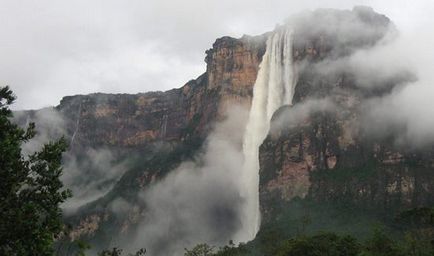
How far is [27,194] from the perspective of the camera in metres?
22.4

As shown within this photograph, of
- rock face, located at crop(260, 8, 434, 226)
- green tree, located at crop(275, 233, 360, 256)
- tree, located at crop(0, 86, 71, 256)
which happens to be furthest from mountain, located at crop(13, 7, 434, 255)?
tree, located at crop(0, 86, 71, 256)

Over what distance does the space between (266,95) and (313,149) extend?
2939 centimetres

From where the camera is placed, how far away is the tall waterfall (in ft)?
531

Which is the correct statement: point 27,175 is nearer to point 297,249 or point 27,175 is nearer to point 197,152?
point 297,249

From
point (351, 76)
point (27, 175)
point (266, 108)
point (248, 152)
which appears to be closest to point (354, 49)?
point (351, 76)

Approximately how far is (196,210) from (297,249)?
101 m

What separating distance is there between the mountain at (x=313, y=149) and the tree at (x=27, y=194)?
239 feet

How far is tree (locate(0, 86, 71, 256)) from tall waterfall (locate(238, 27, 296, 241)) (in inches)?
5229

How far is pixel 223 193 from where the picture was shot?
17188 centimetres

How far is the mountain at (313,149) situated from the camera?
131875 millimetres

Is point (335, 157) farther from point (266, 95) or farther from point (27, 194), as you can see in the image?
point (27, 194)

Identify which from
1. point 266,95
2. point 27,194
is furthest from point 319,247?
point 266,95

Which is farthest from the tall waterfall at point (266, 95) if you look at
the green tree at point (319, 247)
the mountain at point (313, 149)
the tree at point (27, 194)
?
the tree at point (27, 194)

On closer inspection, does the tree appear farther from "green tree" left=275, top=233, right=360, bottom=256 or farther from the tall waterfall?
the tall waterfall
